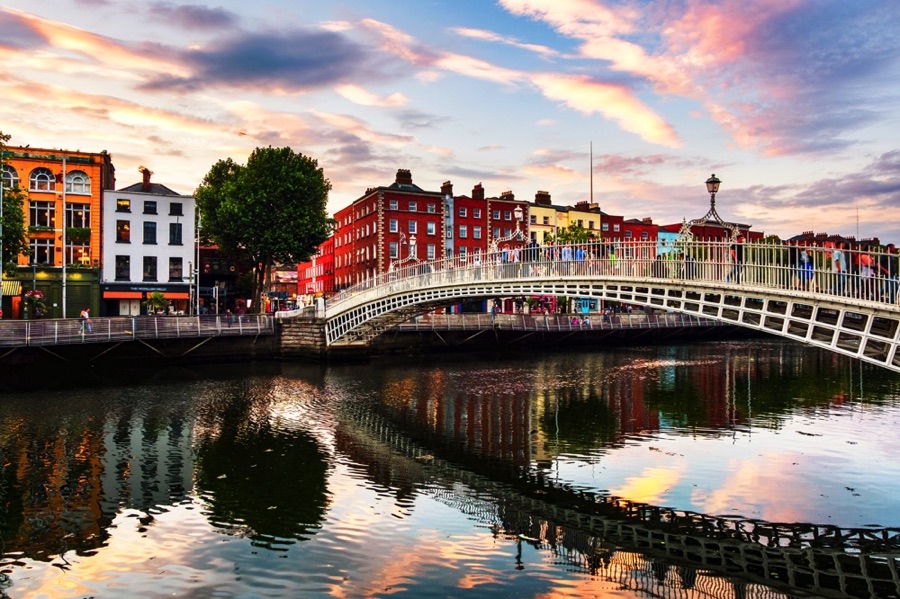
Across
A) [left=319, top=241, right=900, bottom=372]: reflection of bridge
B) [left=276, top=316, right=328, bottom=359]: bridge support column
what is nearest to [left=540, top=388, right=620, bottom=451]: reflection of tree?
[left=319, top=241, right=900, bottom=372]: reflection of bridge

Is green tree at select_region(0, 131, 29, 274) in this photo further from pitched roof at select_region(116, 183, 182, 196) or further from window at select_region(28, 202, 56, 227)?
pitched roof at select_region(116, 183, 182, 196)

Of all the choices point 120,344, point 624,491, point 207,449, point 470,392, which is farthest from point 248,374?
point 624,491

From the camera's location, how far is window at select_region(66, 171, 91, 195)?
177 ft

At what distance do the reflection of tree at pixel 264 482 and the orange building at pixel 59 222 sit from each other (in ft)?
120

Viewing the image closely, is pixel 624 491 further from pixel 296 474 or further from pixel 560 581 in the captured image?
pixel 296 474

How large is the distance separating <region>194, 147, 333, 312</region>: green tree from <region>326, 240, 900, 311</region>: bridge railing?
2070 centimetres

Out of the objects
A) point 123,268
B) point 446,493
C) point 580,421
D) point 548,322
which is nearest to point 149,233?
point 123,268

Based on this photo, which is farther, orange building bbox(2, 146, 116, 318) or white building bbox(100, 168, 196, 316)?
white building bbox(100, 168, 196, 316)

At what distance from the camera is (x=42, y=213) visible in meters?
53.0

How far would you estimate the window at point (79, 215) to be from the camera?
5403 centimetres

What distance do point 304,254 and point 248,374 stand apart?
21.2 m

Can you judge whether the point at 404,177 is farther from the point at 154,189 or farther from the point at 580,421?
the point at 580,421

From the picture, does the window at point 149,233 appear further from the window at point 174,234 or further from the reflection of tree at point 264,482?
the reflection of tree at point 264,482

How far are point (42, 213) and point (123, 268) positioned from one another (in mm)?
7157
